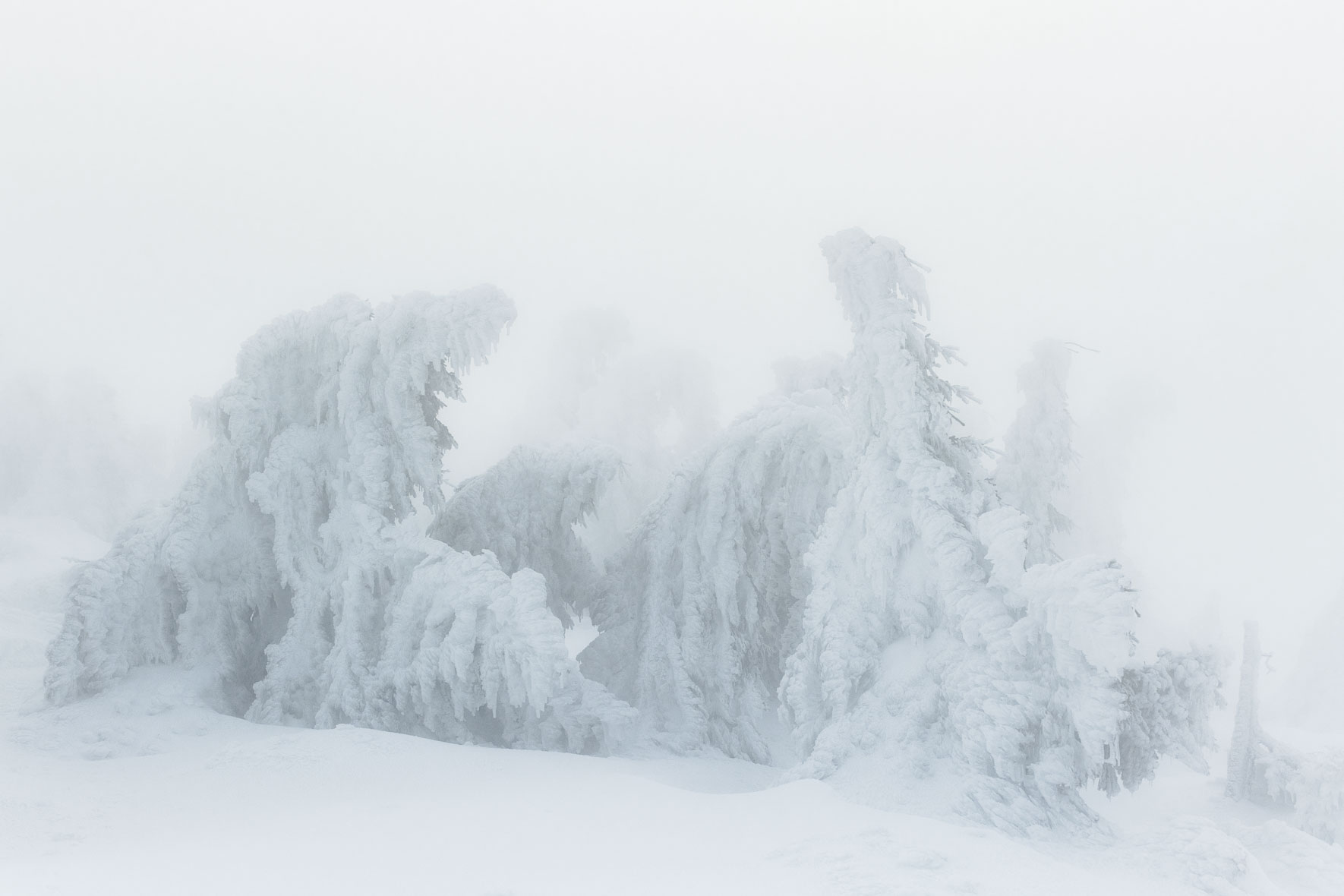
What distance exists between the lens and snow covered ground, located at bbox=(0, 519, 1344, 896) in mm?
5824

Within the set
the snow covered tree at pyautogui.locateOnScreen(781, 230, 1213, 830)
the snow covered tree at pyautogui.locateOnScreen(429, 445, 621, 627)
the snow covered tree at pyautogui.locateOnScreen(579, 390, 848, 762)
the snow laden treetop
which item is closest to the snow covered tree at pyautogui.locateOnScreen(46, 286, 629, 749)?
the snow laden treetop

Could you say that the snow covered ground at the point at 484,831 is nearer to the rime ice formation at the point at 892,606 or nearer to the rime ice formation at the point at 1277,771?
the rime ice formation at the point at 1277,771

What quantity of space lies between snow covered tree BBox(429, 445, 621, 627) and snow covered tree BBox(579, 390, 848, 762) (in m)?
0.71

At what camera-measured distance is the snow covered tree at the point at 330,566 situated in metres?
9.98

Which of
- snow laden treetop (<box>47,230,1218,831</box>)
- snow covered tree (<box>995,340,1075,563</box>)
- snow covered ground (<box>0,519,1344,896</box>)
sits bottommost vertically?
snow covered ground (<box>0,519,1344,896</box>)

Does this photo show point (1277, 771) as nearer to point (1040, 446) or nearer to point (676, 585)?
point (1040, 446)

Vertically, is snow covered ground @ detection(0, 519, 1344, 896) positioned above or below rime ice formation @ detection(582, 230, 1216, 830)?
below

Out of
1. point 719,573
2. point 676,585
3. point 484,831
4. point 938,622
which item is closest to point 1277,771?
point 938,622

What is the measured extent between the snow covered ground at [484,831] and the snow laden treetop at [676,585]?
696mm

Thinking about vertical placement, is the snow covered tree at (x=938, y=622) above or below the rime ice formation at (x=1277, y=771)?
above

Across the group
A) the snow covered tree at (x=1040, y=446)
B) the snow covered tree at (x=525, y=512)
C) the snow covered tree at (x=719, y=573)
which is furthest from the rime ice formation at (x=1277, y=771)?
the snow covered tree at (x=525, y=512)

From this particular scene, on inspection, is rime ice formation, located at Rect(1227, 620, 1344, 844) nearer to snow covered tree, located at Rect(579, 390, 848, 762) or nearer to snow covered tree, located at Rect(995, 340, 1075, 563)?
snow covered tree, located at Rect(995, 340, 1075, 563)

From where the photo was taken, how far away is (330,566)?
11.1m

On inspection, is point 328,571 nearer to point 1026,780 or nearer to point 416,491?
point 416,491
